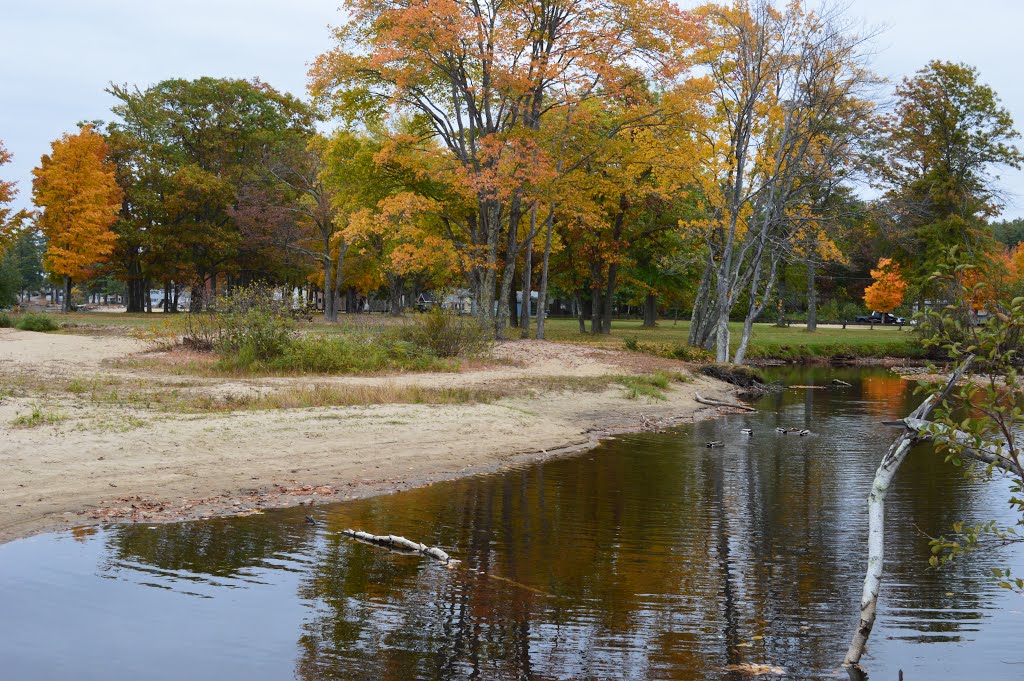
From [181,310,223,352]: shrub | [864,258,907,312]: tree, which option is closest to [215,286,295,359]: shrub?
[181,310,223,352]: shrub

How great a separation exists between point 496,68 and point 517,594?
83.6 feet

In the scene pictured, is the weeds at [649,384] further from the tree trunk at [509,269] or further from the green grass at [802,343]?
the green grass at [802,343]

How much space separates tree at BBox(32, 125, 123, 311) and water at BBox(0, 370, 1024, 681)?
135 ft

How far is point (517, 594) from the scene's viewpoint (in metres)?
7.92

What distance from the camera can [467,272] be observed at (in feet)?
113

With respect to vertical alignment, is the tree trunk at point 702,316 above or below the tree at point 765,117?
below

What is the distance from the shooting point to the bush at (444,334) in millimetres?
26141

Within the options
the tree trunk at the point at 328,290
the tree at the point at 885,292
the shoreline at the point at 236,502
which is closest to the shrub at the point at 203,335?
the shoreline at the point at 236,502

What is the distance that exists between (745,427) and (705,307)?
797 inches

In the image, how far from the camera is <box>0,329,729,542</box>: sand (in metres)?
10.7

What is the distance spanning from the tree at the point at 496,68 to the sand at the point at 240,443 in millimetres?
10704

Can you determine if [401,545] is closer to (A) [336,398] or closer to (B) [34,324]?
(A) [336,398]

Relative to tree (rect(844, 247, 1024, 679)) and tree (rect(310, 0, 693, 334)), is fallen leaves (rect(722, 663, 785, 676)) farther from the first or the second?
tree (rect(310, 0, 693, 334))

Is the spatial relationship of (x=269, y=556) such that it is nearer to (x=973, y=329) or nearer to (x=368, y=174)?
(x=973, y=329)
